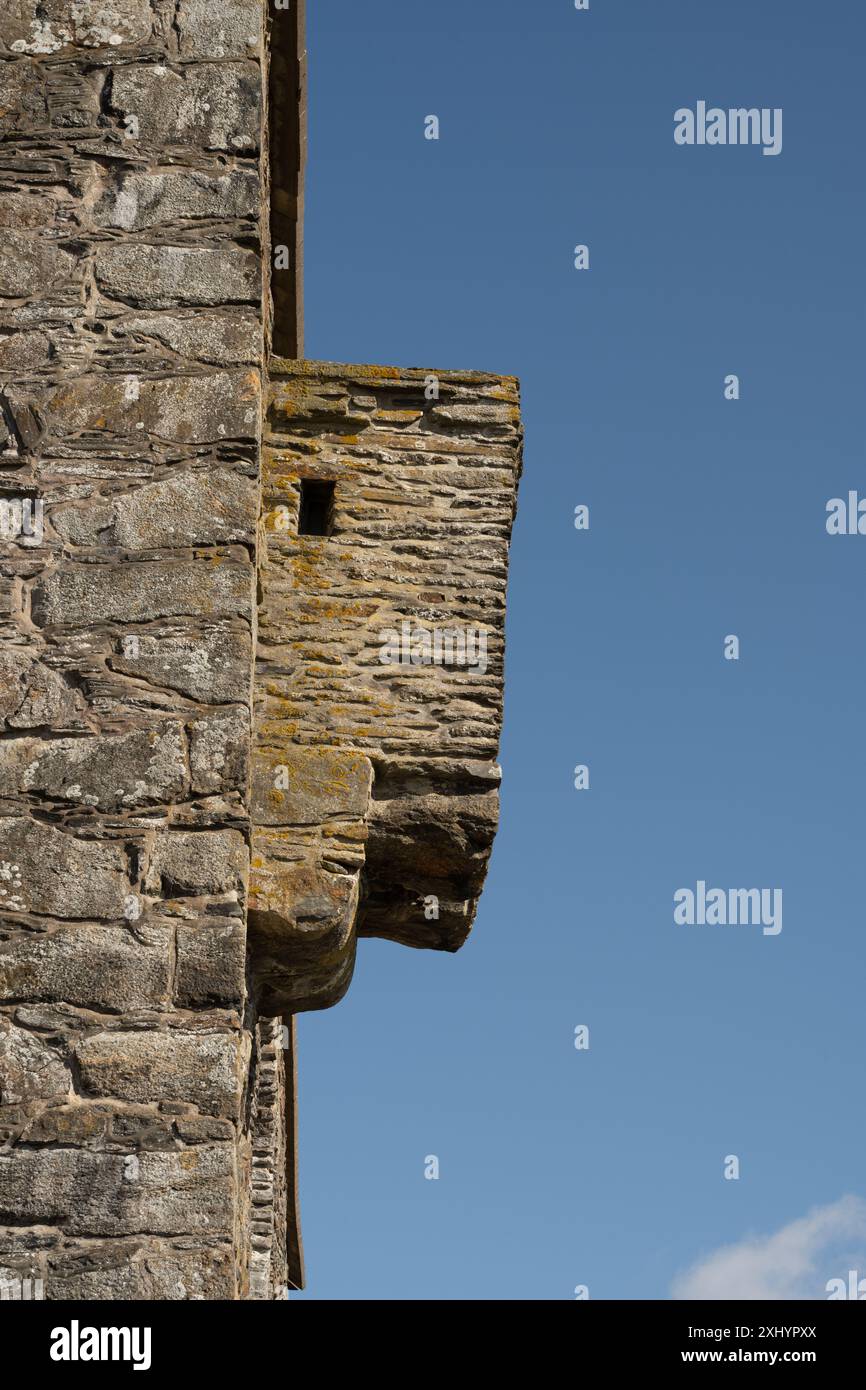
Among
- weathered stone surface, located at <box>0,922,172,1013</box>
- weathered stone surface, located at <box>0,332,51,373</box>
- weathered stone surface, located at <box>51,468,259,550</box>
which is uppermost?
weathered stone surface, located at <box>0,332,51,373</box>

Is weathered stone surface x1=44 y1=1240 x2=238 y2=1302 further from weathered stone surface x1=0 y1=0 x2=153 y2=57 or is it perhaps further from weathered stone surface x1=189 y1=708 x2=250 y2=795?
weathered stone surface x1=0 y1=0 x2=153 y2=57

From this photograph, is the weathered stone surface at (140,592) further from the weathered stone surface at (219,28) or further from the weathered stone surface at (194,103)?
the weathered stone surface at (219,28)

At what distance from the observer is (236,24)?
6.44m

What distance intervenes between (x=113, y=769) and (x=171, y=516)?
85cm

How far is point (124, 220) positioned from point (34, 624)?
148cm

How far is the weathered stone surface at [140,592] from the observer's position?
5.71 meters

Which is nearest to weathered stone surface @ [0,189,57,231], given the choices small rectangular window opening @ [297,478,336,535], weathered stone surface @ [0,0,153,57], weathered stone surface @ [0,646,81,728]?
weathered stone surface @ [0,0,153,57]

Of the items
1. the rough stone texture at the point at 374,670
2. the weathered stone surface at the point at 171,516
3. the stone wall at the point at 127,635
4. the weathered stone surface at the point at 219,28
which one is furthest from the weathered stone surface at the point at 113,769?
the weathered stone surface at the point at 219,28

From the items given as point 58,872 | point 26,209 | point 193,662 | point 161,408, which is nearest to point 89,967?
point 58,872

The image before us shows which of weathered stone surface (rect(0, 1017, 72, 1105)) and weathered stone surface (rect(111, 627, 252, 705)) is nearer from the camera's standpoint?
weathered stone surface (rect(0, 1017, 72, 1105))

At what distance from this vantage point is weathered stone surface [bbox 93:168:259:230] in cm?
620

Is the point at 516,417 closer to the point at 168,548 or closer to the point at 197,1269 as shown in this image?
the point at 168,548

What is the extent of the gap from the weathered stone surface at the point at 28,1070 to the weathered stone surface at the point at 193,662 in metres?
A: 1.13

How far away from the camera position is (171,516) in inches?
229
